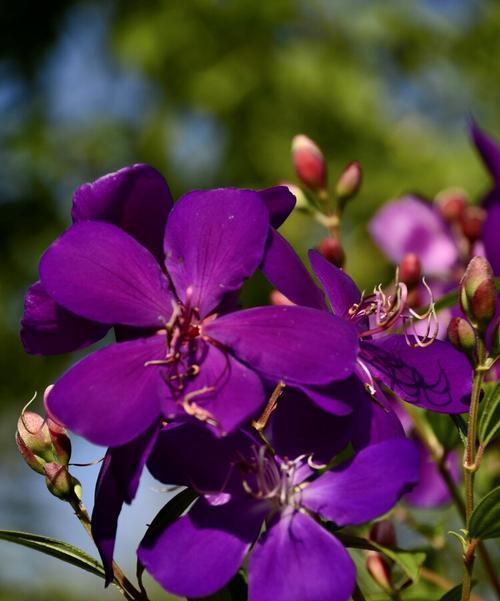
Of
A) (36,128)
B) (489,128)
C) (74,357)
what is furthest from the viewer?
(36,128)

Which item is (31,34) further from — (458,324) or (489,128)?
(458,324)

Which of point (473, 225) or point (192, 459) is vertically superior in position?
point (192, 459)

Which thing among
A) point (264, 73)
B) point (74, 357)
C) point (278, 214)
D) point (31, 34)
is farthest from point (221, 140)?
point (278, 214)

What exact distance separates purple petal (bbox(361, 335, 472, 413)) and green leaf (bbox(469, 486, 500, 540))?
6 cm

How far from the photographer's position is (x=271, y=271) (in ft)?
1.88

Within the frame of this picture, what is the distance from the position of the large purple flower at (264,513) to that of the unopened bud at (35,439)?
4.1 inches

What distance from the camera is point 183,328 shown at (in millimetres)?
590

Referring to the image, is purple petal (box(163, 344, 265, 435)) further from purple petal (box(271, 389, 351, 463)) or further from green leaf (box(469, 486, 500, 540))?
green leaf (box(469, 486, 500, 540))

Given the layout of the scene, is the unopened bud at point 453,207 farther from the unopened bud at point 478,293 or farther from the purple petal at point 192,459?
the purple petal at point 192,459

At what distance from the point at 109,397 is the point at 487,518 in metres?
0.22

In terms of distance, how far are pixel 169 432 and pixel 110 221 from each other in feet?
0.49

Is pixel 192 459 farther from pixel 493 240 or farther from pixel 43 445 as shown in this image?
pixel 493 240

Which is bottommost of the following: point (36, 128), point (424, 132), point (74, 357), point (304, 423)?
point (74, 357)

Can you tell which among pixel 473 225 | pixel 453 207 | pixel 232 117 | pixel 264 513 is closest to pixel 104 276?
pixel 264 513
